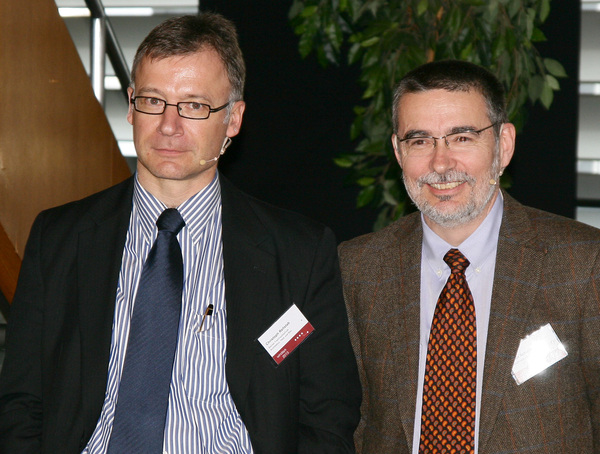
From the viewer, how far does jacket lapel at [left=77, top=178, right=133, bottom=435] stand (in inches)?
79.0

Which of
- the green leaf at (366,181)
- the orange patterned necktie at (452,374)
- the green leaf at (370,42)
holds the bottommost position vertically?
the orange patterned necktie at (452,374)

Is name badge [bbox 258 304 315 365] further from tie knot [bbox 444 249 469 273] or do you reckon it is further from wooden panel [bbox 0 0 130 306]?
wooden panel [bbox 0 0 130 306]

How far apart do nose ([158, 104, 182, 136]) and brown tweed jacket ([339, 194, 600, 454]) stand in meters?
0.74

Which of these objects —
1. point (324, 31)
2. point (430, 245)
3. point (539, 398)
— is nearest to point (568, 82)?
point (324, 31)

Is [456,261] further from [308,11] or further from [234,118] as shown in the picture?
[308,11]

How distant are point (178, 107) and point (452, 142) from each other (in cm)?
81

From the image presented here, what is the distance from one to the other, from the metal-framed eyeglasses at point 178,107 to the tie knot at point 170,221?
0.27 m

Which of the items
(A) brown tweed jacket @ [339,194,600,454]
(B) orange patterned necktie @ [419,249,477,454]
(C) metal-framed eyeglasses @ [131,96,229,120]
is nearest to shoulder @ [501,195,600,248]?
(A) brown tweed jacket @ [339,194,600,454]

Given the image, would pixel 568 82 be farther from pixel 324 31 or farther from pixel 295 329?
pixel 295 329

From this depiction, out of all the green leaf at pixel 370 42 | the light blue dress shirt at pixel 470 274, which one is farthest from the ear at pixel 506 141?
the green leaf at pixel 370 42

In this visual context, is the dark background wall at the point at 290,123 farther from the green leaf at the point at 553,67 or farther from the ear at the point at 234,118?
the ear at the point at 234,118

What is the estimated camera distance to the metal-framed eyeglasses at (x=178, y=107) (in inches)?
83.4

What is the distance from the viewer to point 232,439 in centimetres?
202

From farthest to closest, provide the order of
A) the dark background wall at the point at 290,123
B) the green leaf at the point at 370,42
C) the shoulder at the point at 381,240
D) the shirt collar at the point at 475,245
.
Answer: the dark background wall at the point at 290,123 < the green leaf at the point at 370,42 < the shoulder at the point at 381,240 < the shirt collar at the point at 475,245
